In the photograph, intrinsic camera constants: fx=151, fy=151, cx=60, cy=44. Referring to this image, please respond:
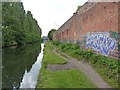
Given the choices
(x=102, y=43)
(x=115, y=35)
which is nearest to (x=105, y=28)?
(x=102, y=43)

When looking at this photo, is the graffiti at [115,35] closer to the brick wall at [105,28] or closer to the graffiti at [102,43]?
the brick wall at [105,28]

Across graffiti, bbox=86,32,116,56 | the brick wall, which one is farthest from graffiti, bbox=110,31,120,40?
graffiti, bbox=86,32,116,56

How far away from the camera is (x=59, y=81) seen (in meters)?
6.71

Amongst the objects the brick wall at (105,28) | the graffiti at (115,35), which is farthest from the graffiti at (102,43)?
the graffiti at (115,35)

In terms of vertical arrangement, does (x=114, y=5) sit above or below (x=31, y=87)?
above

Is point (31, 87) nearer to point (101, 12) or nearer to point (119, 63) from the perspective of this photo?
point (119, 63)

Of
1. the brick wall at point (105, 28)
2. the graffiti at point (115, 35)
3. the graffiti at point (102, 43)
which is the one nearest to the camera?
the graffiti at point (115, 35)

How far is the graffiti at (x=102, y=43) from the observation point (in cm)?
983

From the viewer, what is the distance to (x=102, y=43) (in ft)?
36.6

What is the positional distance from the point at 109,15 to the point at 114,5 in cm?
83

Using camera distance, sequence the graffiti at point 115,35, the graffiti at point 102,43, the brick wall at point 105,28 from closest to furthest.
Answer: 1. the graffiti at point 115,35
2. the brick wall at point 105,28
3. the graffiti at point 102,43

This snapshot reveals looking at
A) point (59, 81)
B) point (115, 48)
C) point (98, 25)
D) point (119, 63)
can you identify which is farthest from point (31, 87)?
point (98, 25)

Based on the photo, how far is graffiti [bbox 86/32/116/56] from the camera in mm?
9834

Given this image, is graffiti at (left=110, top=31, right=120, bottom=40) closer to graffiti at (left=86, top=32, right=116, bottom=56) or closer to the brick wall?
the brick wall
